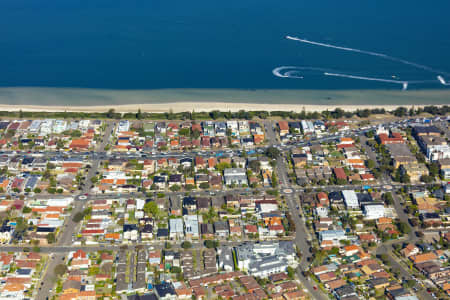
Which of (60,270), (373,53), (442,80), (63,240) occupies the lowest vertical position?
(60,270)

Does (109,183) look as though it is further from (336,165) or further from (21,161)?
(336,165)

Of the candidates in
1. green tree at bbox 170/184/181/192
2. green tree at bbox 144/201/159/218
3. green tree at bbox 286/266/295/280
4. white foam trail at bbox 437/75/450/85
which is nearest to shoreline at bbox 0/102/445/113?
white foam trail at bbox 437/75/450/85

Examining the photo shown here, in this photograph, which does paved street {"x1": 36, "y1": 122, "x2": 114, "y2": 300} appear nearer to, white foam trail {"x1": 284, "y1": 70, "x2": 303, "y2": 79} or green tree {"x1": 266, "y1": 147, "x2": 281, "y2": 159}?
green tree {"x1": 266, "y1": 147, "x2": 281, "y2": 159}

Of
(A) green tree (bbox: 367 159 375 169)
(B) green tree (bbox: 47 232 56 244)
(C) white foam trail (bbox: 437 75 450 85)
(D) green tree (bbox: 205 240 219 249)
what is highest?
(C) white foam trail (bbox: 437 75 450 85)

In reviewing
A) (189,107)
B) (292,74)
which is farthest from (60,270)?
Answer: (292,74)

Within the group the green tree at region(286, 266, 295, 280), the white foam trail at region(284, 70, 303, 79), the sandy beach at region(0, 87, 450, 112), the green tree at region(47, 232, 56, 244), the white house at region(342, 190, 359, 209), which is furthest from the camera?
the white foam trail at region(284, 70, 303, 79)

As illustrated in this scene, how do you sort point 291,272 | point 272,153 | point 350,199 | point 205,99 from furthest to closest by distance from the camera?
1. point 205,99
2. point 272,153
3. point 350,199
4. point 291,272

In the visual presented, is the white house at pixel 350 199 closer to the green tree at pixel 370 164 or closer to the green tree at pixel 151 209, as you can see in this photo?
the green tree at pixel 370 164

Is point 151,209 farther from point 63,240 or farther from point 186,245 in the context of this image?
point 63,240

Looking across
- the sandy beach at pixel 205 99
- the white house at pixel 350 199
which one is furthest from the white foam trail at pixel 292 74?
the white house at pixel 350 199
